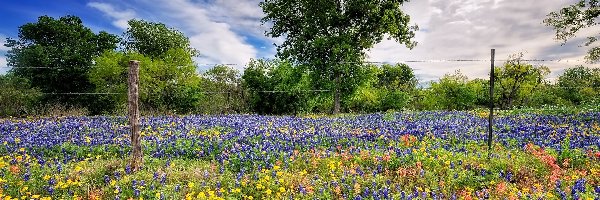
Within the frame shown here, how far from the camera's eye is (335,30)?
93.8 feet

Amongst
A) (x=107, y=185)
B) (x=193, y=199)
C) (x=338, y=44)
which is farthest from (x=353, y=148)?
(x=338, y=44)

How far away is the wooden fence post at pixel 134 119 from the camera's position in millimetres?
8914

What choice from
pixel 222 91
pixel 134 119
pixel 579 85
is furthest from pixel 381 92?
pixel 134 119

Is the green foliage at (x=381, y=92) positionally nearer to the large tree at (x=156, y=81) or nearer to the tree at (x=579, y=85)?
the large tree at (x=156, y=81)

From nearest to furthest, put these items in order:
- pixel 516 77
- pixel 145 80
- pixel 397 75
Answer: pixel 145 80 < pixel 516 77 < pixel 397 75

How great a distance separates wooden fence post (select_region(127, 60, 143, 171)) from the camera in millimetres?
8914

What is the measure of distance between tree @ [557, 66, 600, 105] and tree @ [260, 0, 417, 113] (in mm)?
45080

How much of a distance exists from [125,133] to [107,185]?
6068mm

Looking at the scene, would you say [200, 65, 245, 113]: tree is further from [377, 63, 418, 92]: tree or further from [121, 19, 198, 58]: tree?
[377, 63, 418, 92]: tree

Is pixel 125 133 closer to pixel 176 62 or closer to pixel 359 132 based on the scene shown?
pixel 359 132

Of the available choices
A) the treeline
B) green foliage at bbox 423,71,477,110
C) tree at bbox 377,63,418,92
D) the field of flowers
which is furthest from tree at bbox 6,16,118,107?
tree at bbox 377,63,418,92

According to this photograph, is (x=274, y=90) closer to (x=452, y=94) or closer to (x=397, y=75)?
(x=452, y=94)

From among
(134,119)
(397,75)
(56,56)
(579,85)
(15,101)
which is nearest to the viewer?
(134,119)

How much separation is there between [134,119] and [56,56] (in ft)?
126
